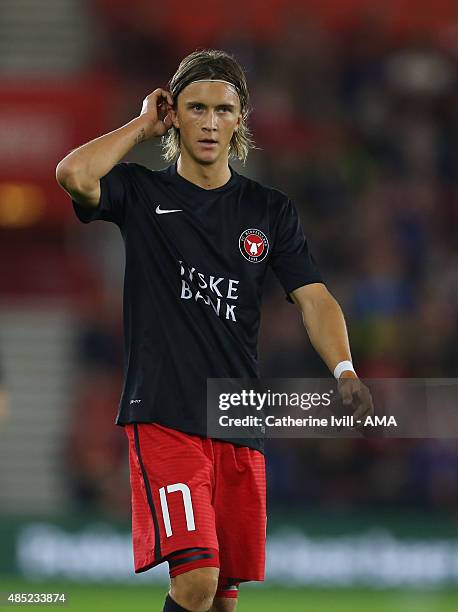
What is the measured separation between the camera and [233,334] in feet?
15.8

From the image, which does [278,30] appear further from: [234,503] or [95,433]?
[234,503]

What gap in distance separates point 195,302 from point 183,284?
0.25ft

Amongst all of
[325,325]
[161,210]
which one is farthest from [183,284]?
[325,325]

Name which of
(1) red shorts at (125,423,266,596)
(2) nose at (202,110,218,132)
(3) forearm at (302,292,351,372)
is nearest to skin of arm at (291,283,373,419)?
(3) forearm at (302,292,351,372)

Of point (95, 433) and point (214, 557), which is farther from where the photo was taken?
point (95, 433)

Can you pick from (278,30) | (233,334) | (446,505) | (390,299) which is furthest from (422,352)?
(233,334)

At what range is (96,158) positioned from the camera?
462cm

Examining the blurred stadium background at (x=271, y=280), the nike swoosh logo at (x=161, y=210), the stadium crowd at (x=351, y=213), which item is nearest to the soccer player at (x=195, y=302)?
the nike swoosh logo at (x=161, y=210)

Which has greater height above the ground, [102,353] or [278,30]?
[278,30]

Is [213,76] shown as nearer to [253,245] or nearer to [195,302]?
[253,245]

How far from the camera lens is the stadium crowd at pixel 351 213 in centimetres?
1116

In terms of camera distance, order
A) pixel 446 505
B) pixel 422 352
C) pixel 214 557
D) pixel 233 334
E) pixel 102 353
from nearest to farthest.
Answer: pixel 214 557, pixel 233 334, pixel 446 505, pixel 422 352, pixel 102 353

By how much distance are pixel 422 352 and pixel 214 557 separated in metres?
7.45

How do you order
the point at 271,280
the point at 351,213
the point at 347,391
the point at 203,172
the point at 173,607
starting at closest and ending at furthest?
the point at 173,607 → the point at 347,391 → the point at 203,172 → the point at 271,280 → the point at 351,213
